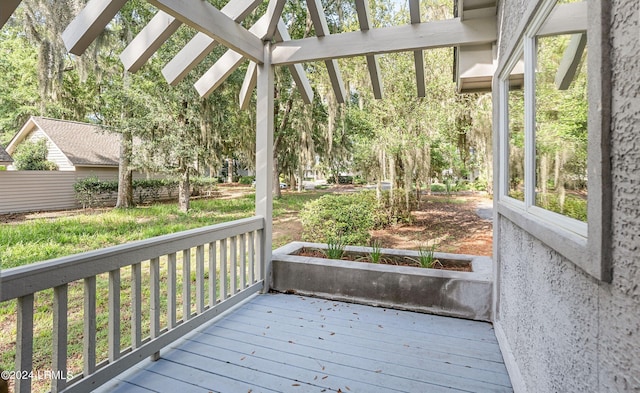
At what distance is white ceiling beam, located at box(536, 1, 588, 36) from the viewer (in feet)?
3.37

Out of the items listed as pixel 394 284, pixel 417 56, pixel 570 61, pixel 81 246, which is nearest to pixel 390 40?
pixel 417 56

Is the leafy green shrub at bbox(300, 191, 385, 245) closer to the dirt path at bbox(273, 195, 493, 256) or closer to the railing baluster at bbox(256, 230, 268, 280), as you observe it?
the dirt path at bbox(273, 195, 493, 256)

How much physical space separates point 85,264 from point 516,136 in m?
2.61

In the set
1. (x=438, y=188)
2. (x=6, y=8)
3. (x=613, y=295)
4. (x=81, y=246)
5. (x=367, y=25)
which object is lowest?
(x=81, y=246)

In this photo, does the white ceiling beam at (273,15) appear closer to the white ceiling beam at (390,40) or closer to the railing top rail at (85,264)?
the white ceiling beam at (390,40)

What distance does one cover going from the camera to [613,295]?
82cm

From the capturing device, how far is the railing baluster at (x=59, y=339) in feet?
5.44

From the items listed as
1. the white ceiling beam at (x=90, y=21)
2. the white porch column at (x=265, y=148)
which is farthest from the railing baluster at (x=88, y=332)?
the white porch column at (x=265, y=148)

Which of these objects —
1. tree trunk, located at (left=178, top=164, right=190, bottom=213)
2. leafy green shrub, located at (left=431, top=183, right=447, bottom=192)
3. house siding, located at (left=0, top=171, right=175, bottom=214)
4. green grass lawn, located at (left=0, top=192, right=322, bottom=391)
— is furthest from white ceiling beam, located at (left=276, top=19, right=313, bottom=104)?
leafy green shrub, located at (left=431, top=183, right=447, bottom=192)

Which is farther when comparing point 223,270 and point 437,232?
point 437,232

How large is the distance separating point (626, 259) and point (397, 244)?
5654 mm

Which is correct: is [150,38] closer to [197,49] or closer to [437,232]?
[197,49]

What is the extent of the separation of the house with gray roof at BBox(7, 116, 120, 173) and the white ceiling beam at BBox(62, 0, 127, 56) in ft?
35.4

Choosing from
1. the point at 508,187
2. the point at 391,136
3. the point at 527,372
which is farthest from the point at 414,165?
the point at 527,372
